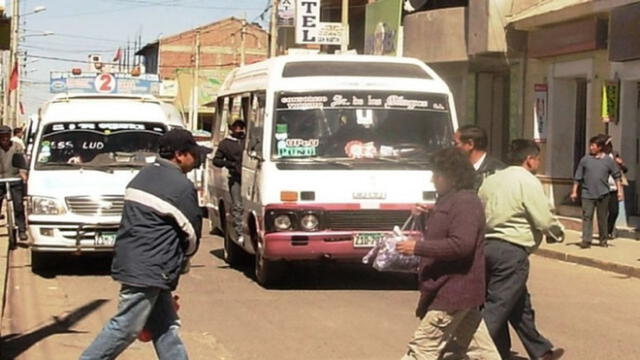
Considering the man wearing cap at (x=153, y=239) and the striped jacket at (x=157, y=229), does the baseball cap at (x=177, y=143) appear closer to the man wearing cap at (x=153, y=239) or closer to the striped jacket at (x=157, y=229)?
the man wearing cap at (x=153, y=239)

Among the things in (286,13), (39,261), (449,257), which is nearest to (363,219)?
(39,261)

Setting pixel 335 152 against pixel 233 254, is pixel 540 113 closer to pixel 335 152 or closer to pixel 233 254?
pixel 233 254

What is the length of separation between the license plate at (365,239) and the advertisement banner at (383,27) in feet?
60.7

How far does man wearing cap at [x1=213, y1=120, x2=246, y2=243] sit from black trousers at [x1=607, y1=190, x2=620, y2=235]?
7149 mm

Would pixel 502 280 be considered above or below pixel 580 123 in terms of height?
below

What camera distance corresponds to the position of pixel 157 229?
635 centimetres

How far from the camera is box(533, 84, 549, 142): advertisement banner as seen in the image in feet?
78.3

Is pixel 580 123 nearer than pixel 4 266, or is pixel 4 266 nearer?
pixel 4 266

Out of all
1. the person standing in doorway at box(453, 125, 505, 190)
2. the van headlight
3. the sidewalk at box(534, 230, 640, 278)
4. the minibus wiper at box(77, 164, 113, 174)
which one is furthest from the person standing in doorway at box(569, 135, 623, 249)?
the person standing in doorway at box(453, 125, 505, 190)

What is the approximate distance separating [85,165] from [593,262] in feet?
25.1

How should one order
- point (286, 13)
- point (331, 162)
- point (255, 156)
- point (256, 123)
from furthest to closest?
point (286, 13) < point (256, 123) < point (255, 156) < point (331, 162)

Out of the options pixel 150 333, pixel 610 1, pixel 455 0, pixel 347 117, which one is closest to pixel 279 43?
pixel 455 0

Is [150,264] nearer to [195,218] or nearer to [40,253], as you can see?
[195,218]

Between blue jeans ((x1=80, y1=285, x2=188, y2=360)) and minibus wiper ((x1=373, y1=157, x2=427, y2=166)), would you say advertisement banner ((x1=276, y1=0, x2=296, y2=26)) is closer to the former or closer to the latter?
minibus wiper ((x1=373, y1=157, x2=427, y2=166))
